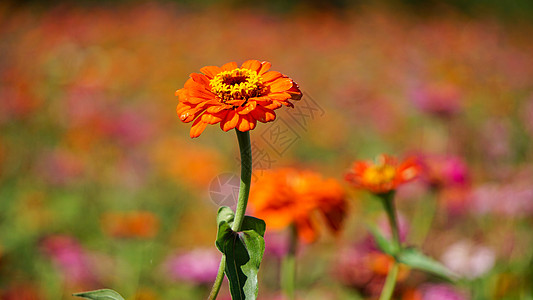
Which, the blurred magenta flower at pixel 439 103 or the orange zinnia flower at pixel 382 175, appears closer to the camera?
the orange zinnia flower at pixel 382 175

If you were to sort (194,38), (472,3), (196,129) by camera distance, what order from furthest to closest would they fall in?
(472,3) < (194,38) < (196,129)

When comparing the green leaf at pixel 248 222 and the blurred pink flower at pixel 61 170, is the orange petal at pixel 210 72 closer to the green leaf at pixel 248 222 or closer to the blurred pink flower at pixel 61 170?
the green leaf at pixel 248 222

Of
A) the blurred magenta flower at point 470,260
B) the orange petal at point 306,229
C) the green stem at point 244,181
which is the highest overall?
the green stem at point 244,181

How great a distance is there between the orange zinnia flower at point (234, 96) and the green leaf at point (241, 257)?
9cm

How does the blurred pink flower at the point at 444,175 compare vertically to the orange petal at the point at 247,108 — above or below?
below

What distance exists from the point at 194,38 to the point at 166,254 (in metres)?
2.04

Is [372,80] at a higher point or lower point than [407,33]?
lower

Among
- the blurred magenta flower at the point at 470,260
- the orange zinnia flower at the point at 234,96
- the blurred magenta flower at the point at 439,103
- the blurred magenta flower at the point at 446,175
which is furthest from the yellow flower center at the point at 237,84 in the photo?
the blurred magenta flower at the point at 439,103

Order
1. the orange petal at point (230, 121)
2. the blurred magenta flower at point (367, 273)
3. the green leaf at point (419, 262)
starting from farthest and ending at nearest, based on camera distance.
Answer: the blurred magenta flower at point (367, 273) < the green leaf at point (419, 262) < the orange petal at point (230, 121)

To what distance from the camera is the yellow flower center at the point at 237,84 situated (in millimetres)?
438

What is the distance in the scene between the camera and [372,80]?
248 cm

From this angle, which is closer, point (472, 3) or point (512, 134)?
A: point (512, 134)

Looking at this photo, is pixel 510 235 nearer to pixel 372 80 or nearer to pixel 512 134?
pixel 512 134

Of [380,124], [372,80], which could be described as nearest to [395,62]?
[372,80]
